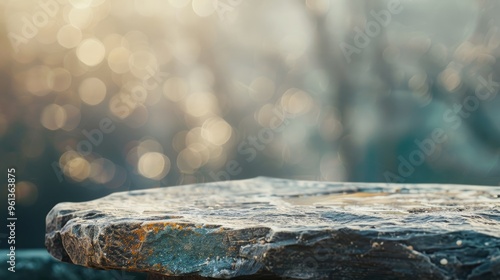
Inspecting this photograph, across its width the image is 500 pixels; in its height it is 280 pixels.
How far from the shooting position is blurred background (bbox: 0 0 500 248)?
508cm

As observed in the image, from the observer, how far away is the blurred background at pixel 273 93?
16.7ft

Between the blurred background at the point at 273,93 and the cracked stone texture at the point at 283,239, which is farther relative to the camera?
the blurred background at the point at 273,93

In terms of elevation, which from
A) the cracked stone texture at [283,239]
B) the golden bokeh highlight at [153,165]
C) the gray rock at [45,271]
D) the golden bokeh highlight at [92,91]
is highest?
the golden bokeh highlight at [92,91]

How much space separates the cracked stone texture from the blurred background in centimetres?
295

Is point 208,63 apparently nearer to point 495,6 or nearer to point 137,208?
point 495,6

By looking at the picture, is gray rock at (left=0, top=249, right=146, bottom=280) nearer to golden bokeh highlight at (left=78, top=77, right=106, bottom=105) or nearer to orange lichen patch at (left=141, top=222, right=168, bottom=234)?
golden bokeh highlight at (left=78, top=77, right=106, bottom=105)

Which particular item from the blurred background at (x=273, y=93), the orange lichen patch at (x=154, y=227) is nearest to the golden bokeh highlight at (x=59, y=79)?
the blurred background at (x=273, y=93)

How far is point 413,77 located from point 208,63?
187cm

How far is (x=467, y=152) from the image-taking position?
5.64 metres

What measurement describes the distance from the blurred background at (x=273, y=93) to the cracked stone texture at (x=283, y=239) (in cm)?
295

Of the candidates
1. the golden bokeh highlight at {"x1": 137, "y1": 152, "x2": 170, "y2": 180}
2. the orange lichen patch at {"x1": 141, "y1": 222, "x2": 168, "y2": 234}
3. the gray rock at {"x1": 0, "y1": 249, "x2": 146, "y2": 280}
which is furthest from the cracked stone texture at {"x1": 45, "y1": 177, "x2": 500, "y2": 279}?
the golden bokeh highlight at {"x1": 137, "y1": 152, "x2": 170, "y2": 180}

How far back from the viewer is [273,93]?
5.76 meters

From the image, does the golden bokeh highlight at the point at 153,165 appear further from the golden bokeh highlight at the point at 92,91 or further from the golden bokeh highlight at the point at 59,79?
the golden bokeh highlight at the point at 59,79

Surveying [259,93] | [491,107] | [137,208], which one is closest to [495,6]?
[491,107]
